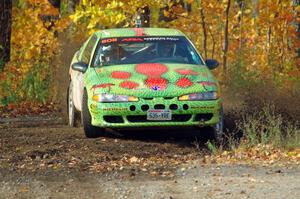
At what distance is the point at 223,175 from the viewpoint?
999 cm

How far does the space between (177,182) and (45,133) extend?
16.1ft

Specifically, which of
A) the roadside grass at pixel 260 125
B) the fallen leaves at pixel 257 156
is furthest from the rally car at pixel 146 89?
the fallen leaves at pixel 257 156

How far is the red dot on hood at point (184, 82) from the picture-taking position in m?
12.9

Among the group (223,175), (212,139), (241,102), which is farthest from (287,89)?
(223,175)

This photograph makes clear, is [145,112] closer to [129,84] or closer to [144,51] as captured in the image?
[129,84]

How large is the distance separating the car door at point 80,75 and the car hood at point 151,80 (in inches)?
23.8

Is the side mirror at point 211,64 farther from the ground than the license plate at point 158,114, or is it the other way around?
the side mirror at point 211,64

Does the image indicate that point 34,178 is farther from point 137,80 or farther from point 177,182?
point 137,80

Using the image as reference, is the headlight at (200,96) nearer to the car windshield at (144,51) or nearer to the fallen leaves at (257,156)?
the fallen leaves at (257,156)

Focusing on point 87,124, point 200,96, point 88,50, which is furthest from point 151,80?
point 88,50

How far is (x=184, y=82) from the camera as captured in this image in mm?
12961

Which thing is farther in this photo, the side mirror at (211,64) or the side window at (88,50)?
the side window at (88,50)

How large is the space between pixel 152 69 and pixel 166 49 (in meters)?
1.04

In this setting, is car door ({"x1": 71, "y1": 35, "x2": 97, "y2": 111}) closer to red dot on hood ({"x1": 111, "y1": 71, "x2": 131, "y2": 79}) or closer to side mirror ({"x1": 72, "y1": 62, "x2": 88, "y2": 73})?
side mirror ({"x1": 72, "y1": 62, "x2": 88, "y2": 73})
